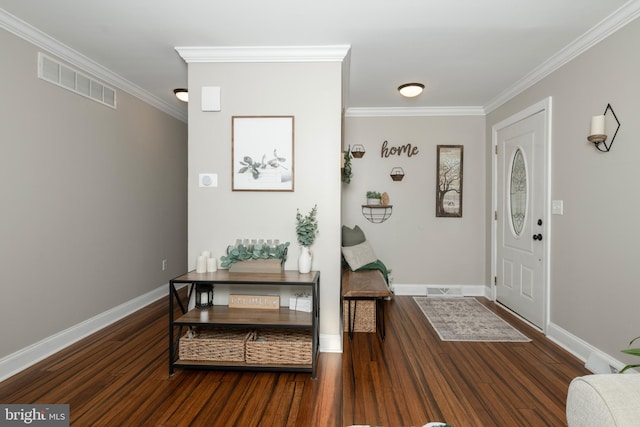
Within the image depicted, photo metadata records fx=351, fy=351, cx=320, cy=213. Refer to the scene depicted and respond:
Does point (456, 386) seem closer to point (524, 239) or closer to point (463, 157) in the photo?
point (524, 239)

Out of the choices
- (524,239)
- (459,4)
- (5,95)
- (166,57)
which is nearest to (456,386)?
(524,239)

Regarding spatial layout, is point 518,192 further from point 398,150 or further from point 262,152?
point 262,152

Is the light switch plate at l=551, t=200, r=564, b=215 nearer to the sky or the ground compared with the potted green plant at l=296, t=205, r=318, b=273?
nearer to the sky

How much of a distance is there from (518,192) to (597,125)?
4.51ft

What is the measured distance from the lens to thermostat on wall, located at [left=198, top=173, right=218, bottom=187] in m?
2.96

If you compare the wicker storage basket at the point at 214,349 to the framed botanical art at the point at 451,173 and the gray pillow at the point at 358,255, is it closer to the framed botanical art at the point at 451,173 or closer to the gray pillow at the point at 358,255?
the gray pillow at the point at 358,255

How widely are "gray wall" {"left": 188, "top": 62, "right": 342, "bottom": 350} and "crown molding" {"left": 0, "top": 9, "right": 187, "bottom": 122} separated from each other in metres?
1.05

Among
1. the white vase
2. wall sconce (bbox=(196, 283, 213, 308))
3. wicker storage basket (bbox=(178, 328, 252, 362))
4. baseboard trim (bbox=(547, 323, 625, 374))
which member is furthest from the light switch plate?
wall sconce (bbox=(196, 283, 213, 308))

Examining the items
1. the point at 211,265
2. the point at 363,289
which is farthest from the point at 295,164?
the point at 363,289

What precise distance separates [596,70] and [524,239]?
173 centimetres

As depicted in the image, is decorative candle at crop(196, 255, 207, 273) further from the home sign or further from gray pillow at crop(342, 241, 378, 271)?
the home sign

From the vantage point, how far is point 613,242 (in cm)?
254

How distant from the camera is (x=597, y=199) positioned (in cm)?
269

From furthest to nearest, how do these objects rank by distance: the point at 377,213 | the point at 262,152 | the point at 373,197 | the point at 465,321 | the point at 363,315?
the point at 377,213 < the point at 373,197 < the point at 465,321 < the point at 363,315 < the point at 262,152
